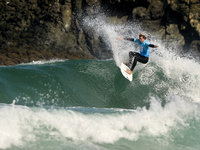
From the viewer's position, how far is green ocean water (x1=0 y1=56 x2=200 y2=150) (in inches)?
176

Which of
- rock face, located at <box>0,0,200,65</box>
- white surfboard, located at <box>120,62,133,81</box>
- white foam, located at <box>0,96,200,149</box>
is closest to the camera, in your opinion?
white foam, located at <box>0,96,200,149</box>

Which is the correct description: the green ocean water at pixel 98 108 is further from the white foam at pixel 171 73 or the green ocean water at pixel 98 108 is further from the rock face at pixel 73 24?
the rock face at pixel 73 24

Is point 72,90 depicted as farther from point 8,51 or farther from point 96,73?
point 8,51

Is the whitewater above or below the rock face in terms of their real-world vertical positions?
below

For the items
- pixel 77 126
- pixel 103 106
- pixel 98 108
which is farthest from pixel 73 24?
pixel 77 126

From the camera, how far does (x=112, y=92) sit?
7621 millimetres

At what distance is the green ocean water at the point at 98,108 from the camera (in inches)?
176

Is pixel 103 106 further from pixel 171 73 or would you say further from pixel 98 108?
pixel 171 73

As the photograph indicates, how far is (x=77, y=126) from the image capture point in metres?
4.73

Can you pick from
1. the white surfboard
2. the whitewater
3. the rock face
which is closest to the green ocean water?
the whitewater

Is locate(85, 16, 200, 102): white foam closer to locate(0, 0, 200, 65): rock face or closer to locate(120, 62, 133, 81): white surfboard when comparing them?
locate(120, 62, 133, 81): white surfboard

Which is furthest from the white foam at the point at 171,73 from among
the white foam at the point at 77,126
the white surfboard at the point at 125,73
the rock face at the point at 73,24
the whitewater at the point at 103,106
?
the rock face at the point at 73,24

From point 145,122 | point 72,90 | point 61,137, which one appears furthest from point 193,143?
point 72,90

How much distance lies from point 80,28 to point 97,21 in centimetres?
181
